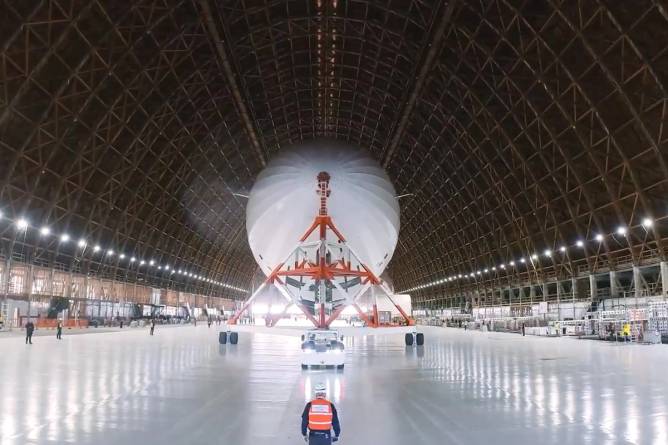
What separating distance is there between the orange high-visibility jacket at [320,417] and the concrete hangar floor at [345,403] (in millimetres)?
955

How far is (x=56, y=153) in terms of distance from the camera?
1556 inches

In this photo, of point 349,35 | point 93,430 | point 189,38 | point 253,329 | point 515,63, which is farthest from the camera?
point 349,35

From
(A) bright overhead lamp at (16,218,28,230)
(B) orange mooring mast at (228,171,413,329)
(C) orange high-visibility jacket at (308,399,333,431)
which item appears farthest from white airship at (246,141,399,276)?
(A) bright overhead lamp at (16,218,28,230)

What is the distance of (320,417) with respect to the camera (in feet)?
18.7

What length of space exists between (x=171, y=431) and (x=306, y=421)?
2.26 meters

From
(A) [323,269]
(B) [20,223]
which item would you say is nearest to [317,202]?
(A) [323,269]

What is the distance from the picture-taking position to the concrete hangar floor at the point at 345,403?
268 inches

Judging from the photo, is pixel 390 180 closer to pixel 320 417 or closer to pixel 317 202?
pixel 317 202

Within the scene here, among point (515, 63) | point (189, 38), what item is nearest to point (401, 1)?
point (515, 63)

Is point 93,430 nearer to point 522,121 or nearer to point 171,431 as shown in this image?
point 171,431

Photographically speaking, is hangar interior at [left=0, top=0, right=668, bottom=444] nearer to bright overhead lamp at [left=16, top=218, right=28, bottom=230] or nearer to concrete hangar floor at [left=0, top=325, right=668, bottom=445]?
concrete hangar floor at [left=0, top=325, right=668, bottom=445]

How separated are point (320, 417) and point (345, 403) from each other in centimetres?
358

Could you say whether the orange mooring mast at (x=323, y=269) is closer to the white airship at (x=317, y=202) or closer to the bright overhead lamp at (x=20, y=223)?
the white airship at (x=317, y=202)

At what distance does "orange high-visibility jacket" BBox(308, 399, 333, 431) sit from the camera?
18.6 ft
